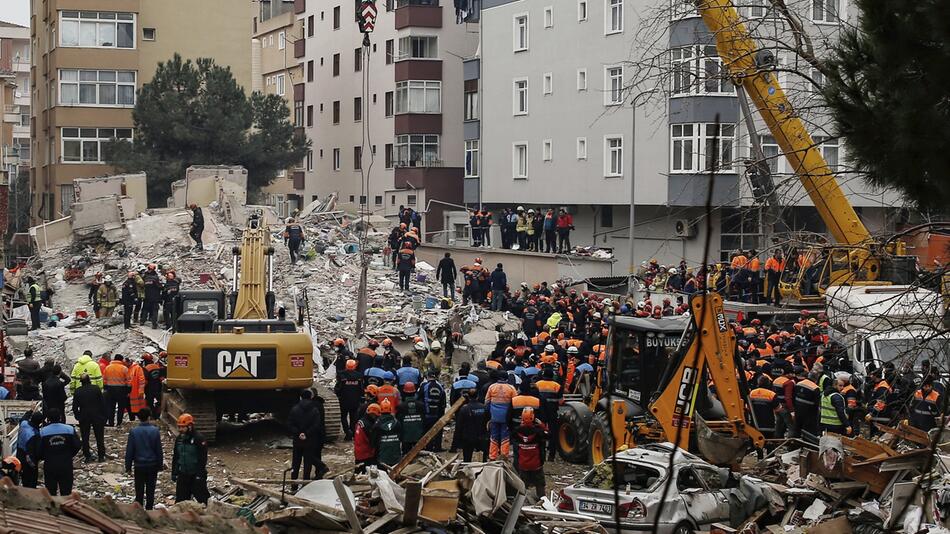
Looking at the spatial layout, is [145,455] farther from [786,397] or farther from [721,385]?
[786,397]

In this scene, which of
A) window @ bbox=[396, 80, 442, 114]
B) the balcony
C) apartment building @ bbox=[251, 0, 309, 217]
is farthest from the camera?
apartment building @ bbox=[251, 0, 309, 217]

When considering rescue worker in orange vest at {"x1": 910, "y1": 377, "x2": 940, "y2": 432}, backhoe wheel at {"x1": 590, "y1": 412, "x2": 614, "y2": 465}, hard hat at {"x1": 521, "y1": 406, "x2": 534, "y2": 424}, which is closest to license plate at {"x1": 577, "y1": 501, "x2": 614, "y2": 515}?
hard hat at {"x1": 521, "y1": 406, "x2": 534, "y2": 424}

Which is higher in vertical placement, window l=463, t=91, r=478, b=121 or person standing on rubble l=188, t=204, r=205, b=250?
window l=463, t=91, r=478, b=121

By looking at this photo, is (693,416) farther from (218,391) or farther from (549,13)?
(549,13)

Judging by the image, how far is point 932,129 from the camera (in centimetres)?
742

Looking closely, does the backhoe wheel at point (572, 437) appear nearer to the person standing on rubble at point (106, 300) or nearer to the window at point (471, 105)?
the person standing on rubble at point (106, 300)

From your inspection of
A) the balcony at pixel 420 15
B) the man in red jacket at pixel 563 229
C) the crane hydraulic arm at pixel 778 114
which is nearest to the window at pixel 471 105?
the balcony at pixel 420 15

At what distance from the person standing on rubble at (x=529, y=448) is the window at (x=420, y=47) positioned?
1674 inches

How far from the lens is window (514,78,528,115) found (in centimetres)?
4869

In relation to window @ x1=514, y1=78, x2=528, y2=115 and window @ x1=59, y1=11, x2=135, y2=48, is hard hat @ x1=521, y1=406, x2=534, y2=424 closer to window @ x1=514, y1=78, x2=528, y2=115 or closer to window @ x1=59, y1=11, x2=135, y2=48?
window @ x1=514, y1=78, x2=528, y2=115

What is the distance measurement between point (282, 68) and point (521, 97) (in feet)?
113

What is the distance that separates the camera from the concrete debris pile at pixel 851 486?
13.7 meters

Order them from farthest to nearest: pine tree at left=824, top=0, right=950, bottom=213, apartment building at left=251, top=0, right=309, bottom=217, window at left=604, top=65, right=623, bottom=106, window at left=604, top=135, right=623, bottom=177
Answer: apartment building at left=251, top=0, right=309, bottom=217 → window at left=604, top=135, right=623, bottom=177 → window at left=604, top=65, right=623, bottom=106 → pine tree at left=824, top=0, right=950, bottom=213

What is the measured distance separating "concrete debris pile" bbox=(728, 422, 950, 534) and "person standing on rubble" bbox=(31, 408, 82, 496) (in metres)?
7.68
